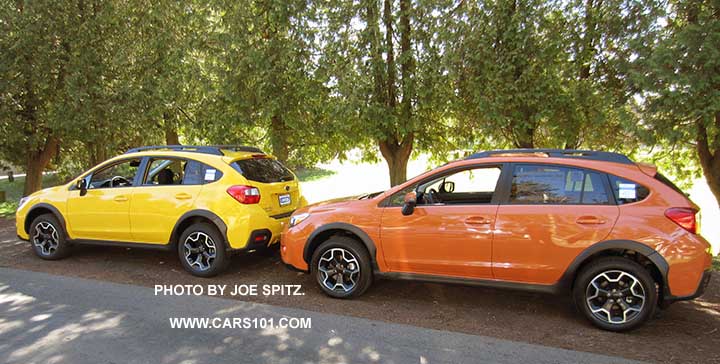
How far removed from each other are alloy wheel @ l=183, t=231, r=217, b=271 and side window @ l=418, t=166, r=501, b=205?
294 centimetres

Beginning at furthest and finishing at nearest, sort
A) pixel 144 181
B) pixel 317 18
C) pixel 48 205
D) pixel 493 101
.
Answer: pixel 317 18 < pixel 493 101 < pixel 48 205 < pixel 144 181

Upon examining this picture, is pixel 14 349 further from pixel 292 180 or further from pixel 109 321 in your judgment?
pixel 292 180

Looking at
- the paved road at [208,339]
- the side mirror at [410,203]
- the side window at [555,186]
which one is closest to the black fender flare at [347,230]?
the side mirror at [410,203]

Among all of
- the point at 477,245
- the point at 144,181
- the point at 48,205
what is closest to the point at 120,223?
the point at 144,181

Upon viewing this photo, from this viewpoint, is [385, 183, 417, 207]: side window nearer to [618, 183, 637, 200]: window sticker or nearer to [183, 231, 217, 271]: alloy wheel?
[618, 183, 637, 200]: window sticker

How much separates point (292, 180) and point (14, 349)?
12.7ft

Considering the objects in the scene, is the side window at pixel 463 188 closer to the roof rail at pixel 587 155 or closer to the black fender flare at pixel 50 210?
the roof rail at pixel 587 155

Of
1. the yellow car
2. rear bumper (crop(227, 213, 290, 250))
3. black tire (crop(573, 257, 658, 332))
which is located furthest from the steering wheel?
black tire (crop(573, 257, 658, 332))

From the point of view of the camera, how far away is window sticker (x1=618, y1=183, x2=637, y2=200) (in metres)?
4.35

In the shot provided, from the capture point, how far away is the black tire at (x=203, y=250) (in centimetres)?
613

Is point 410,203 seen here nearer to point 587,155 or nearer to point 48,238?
point 587,155

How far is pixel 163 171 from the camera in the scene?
6680 mm

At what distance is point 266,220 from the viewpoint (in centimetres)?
622

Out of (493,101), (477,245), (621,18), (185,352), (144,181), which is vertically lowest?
(185,352)
